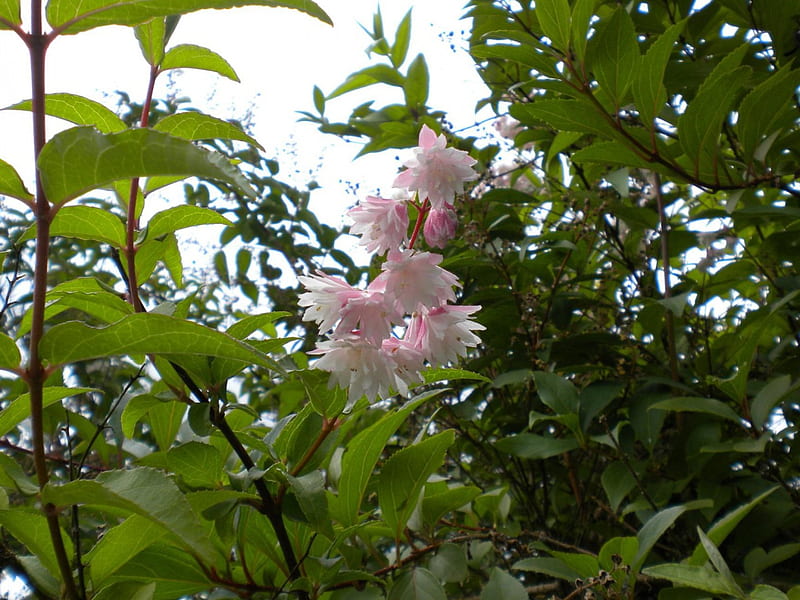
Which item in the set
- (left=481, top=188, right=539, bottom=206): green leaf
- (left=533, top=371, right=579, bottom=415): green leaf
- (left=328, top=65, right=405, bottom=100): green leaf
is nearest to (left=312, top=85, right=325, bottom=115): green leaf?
(left=328, top=65, right=405, bottom=100): green leaf

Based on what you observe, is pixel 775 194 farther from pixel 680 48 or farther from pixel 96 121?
pixel 96 121

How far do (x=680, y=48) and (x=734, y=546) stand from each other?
935 millimetres

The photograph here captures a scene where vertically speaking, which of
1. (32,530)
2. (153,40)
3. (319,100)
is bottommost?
(32,530)

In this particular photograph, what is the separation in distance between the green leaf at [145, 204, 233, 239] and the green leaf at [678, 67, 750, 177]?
69 cm

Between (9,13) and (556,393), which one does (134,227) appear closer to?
(9,13)

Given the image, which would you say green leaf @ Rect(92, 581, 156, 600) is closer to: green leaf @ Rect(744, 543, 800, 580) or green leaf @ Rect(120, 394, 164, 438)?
green leaf @ Rect(120, 394, 164, 438)

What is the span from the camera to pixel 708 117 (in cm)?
103

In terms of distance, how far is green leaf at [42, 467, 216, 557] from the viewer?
0.46 m

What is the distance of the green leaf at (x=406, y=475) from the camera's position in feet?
2.64

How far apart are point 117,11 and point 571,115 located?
0.73 m

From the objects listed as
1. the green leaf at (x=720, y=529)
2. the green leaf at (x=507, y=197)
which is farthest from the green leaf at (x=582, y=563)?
the green leaf at (x=507, y=197)

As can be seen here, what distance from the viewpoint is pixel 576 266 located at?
4.89 feet

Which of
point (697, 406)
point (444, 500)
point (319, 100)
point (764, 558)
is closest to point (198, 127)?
point (444, 500)

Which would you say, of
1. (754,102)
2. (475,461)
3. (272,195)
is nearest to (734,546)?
(475,461)
